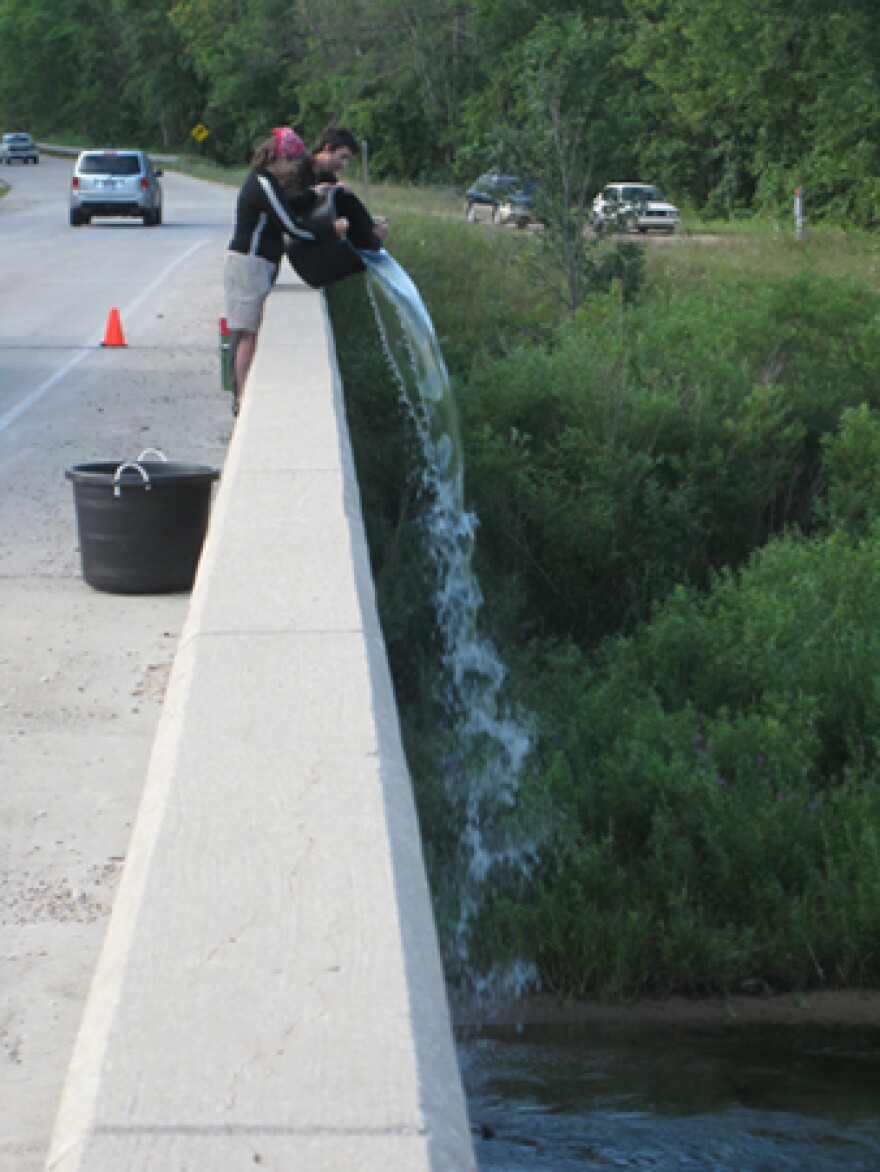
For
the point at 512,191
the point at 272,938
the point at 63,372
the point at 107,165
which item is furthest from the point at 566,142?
the point at 107,165

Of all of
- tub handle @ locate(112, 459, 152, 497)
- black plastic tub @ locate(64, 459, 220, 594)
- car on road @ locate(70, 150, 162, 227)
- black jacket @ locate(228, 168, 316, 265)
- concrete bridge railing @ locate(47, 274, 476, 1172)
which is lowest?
car on road @ locate(70, 150, 162, 227)

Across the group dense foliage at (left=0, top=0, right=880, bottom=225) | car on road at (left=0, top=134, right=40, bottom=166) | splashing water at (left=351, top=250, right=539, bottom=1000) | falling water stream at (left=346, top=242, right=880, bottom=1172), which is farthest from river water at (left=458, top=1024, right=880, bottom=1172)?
car on road at (left=0, top=134, right=40, bottom=166)

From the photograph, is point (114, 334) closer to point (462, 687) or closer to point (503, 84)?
point (462, 687)

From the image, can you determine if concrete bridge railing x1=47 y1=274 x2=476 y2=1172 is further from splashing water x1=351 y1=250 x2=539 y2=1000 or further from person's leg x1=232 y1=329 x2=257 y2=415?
person's leg x1=232 y1=329 x2=257 y2=415

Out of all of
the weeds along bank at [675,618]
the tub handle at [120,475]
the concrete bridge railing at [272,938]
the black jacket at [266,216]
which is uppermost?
the black jacket at [266,216]

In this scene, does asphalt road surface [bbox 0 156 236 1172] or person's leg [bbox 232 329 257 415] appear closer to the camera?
asphalt road surface [bbox 0 156 236 1172]

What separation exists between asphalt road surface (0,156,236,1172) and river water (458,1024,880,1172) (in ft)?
5.07

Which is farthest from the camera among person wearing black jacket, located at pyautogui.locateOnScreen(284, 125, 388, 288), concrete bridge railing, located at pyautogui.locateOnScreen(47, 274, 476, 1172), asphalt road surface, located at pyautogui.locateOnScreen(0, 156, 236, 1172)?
person wearing black jacket, located at pyautogui.locateOnScreen(284, 125, 388, 288)

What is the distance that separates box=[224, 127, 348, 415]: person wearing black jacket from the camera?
9047mm

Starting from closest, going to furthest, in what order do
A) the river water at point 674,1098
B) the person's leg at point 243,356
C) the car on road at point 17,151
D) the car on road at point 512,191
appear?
1. the river water at point 674,1098
2. the person's leg at point 243,356
3. the car on road at point 512,191
4. the car on road at point 17,151

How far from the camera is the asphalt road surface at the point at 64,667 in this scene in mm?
3670

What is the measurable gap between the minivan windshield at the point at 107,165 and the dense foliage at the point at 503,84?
8838 millimetres

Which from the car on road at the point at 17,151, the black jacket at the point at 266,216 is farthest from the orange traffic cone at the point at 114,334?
the car on road at the point at 17,151

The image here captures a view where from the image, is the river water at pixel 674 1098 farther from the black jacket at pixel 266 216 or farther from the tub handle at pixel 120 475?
the black jacket at pixel 266 216
